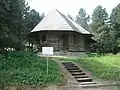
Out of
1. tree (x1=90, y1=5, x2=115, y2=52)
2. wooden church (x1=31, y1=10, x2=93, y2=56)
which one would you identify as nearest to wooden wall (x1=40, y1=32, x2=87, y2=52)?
wooden church (x1=31, y1=10, x2=93, y2=56)

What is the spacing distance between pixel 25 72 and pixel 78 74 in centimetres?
411

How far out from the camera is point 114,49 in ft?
156

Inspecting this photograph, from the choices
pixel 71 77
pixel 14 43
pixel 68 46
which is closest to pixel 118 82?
pixel 71 77

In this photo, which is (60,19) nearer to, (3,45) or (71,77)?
(3,45)

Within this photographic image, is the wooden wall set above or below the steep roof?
below

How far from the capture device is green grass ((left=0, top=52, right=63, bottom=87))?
1259 centimetres

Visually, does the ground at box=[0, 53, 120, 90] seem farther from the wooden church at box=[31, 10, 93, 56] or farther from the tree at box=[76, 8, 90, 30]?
the tree at box=[76, 8, 90, 30]

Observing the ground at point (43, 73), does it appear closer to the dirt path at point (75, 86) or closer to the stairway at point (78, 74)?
the dirt path at point (75, 86)

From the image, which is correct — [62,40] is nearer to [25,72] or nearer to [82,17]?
[25,72]

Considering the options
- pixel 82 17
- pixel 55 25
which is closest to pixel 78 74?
pixel 55 25

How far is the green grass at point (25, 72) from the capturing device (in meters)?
12.6

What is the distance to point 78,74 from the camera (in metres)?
16.0

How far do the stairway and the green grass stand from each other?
1.18 meters

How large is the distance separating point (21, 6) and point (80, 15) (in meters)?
101
